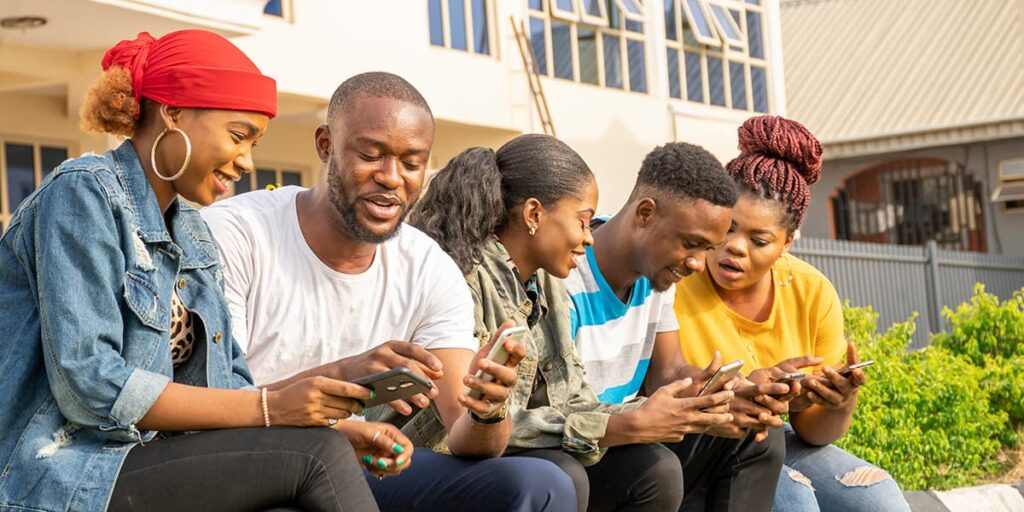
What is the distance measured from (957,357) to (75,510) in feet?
25.4

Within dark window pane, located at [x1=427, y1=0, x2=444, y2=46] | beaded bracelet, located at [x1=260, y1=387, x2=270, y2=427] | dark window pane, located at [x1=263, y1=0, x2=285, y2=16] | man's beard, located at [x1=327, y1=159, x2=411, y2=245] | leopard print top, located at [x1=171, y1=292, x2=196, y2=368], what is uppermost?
dark window pane, located at [x1=427, y1=0, x2=444, y2=46]

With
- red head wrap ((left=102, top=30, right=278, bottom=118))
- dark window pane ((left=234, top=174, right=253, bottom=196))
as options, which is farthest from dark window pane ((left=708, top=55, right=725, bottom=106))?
red head wrap ((left=102, top=30, right=278, bottom=118))

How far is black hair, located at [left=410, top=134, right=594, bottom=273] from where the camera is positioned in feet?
14.1

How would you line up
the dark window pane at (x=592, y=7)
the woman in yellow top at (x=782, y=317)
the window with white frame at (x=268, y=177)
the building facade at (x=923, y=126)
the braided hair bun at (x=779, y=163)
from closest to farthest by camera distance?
the woman in yellow top at (x=782, y=317), the braided hair bun at (x=779, y=163), the window with white frame at (x=268, y=177), the dark window pane at (x=592, y=7), the building facade at (x=923, y=126)

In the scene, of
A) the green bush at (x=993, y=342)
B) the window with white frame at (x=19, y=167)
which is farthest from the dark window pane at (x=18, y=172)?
the green bush at (x=993, y=342)

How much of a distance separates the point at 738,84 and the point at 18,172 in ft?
35.7

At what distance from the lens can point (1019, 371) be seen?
929cm

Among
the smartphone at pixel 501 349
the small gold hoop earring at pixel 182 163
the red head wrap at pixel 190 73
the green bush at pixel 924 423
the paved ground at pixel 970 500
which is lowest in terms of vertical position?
the paved ground at pixel 970 500

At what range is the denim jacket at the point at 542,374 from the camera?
406 centimetres

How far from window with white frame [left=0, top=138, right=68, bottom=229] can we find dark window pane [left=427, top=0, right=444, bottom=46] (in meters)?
4.30

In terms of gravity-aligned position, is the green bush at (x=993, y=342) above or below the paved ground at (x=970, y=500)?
above

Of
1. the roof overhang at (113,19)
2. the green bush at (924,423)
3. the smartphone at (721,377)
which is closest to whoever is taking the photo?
the smartphone at (721,377)

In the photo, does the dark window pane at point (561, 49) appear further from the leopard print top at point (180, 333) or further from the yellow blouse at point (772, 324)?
the leopard print top at point (180, 333)

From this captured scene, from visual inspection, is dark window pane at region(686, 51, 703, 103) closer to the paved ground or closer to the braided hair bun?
the paved ground
